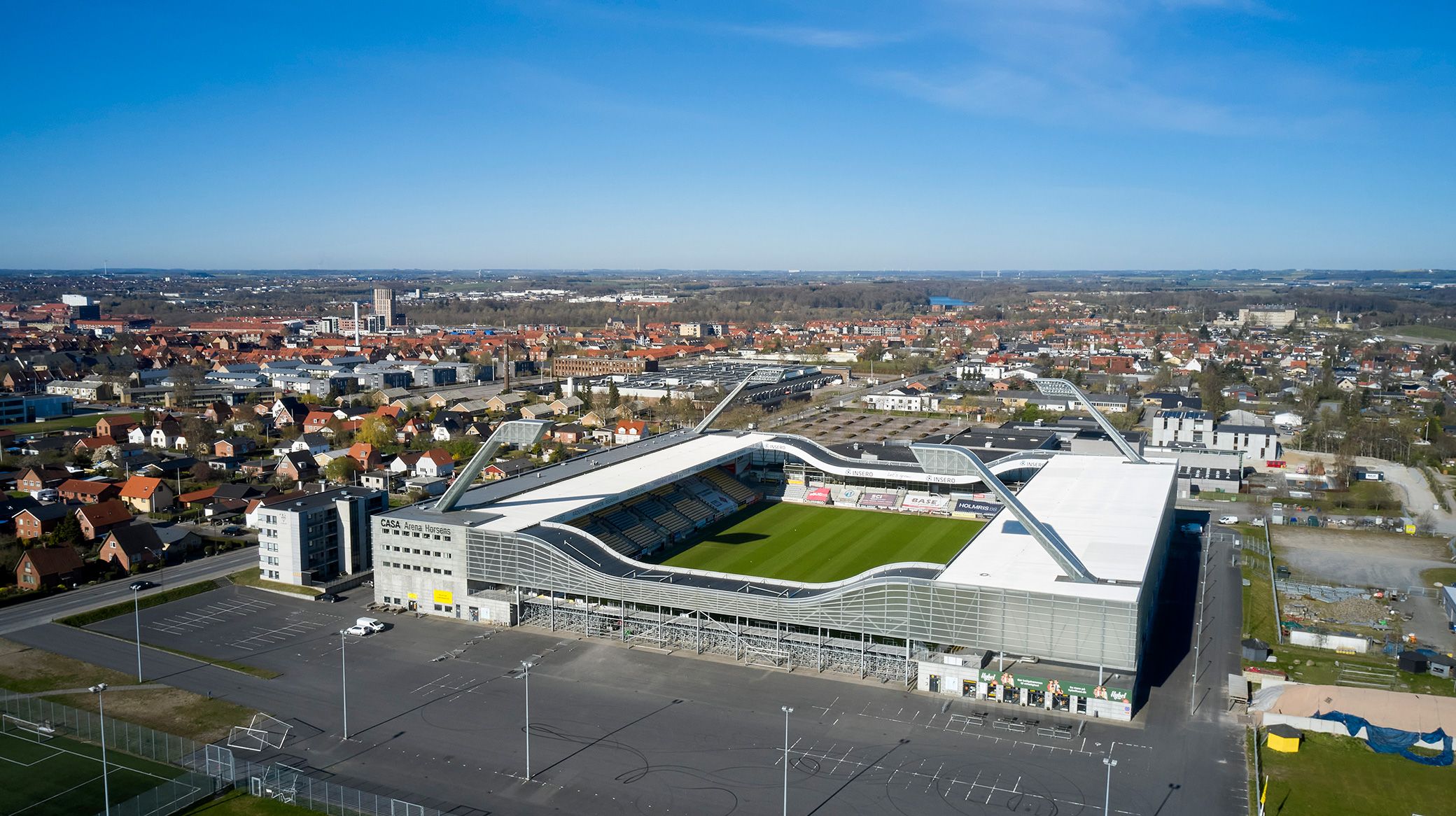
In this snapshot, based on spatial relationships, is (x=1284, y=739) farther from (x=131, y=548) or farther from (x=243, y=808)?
(x=131, y=548)

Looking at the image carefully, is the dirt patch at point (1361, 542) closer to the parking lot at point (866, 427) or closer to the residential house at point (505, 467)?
the parking lot at point (866, 427)

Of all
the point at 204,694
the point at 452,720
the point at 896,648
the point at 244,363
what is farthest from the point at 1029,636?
the point at 244,363

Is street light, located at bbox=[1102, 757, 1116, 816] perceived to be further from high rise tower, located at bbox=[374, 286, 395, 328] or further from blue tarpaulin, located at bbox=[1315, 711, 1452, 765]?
high rise tower, located at bbox=[374, 286, 395, 328]

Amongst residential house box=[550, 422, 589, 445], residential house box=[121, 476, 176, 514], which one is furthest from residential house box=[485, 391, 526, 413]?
residential house box=[121, 476, 176, 514]

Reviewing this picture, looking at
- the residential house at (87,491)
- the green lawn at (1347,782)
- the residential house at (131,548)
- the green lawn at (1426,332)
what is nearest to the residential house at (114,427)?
the residential house at (87,491)

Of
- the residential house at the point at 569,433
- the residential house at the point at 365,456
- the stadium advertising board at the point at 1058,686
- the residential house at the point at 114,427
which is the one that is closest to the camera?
the stadium advertising board at the point at 1058,686

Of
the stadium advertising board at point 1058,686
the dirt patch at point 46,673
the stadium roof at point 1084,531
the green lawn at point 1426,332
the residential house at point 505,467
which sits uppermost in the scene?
the green lawn at point 1426,332
